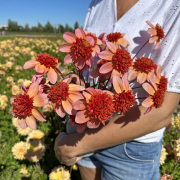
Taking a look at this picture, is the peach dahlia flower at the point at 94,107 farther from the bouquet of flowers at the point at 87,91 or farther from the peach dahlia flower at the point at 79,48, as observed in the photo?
the peach dahlia flower at the point at 79,48

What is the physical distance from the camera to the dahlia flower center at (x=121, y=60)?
47cm

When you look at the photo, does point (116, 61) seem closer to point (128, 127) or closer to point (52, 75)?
point (52, 75)

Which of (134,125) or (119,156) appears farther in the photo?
(119,156)

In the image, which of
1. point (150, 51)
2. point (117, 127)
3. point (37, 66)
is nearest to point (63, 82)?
point (37, 66)

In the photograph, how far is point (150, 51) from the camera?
0.71m

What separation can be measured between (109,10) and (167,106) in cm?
64

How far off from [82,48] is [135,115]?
363 millimetres

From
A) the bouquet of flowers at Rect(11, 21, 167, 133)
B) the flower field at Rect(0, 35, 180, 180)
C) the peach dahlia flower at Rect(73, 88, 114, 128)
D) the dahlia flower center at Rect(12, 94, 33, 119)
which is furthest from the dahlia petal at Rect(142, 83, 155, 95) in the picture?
the flower field at Rect(0, 35, 180, 180)

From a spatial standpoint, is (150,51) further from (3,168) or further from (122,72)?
(3,168)

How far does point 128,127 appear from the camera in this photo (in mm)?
674

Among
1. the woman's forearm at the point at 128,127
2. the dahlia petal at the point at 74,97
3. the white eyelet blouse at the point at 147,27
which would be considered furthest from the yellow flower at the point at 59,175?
the dahlia petal at the point at 74,97

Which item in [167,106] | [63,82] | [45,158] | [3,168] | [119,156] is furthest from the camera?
[45,158]

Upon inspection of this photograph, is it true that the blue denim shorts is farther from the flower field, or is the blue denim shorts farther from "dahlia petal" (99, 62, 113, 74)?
"dahlia petal" (99, 62, 113, 74)

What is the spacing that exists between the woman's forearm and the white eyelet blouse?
91 millimetres
